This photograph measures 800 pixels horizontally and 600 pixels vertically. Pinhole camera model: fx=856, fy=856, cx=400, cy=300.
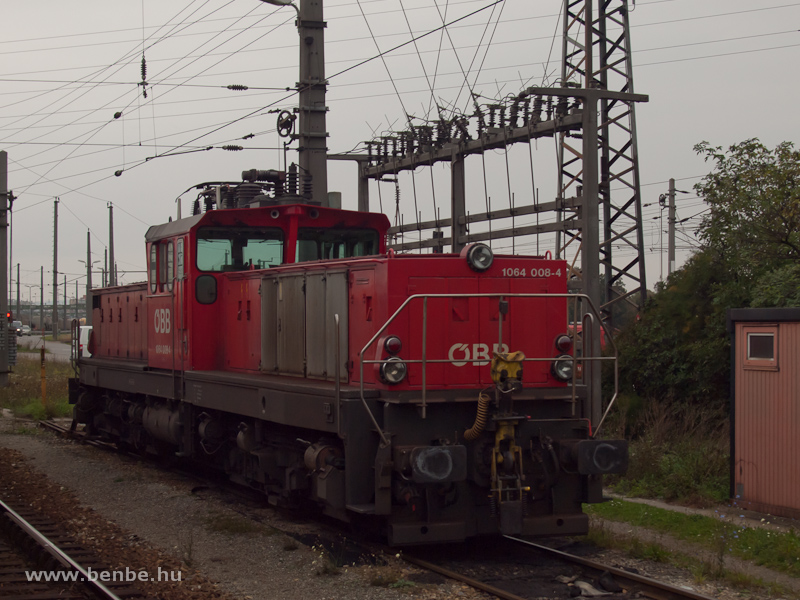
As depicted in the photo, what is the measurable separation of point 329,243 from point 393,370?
3.56m

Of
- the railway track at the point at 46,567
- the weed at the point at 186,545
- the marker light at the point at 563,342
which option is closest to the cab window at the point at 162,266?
the railway track at the point at 46,567

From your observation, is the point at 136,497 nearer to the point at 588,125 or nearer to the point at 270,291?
the point at 270,291

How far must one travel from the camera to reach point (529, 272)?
788 cm

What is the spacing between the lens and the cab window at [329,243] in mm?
10344

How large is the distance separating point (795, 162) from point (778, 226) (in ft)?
3.74

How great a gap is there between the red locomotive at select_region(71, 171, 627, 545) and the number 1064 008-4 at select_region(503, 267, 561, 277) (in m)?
0.01

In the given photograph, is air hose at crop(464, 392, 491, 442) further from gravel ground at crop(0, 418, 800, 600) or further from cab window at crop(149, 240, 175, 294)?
cab window at crop(149, 240, 175, 294)

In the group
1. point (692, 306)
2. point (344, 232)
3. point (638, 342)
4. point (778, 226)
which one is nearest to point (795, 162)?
point (778, 226)

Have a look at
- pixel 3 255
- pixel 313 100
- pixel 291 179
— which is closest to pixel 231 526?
pixel 291 179

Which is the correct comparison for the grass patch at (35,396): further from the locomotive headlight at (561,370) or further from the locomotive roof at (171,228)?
the locomotive headlight at (561,370)

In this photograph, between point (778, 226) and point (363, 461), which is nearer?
point (363, 461)

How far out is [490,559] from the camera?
7426 millimetres

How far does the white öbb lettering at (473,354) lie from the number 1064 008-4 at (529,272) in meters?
0.67

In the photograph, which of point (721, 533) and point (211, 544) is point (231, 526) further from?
point (721, 533)
